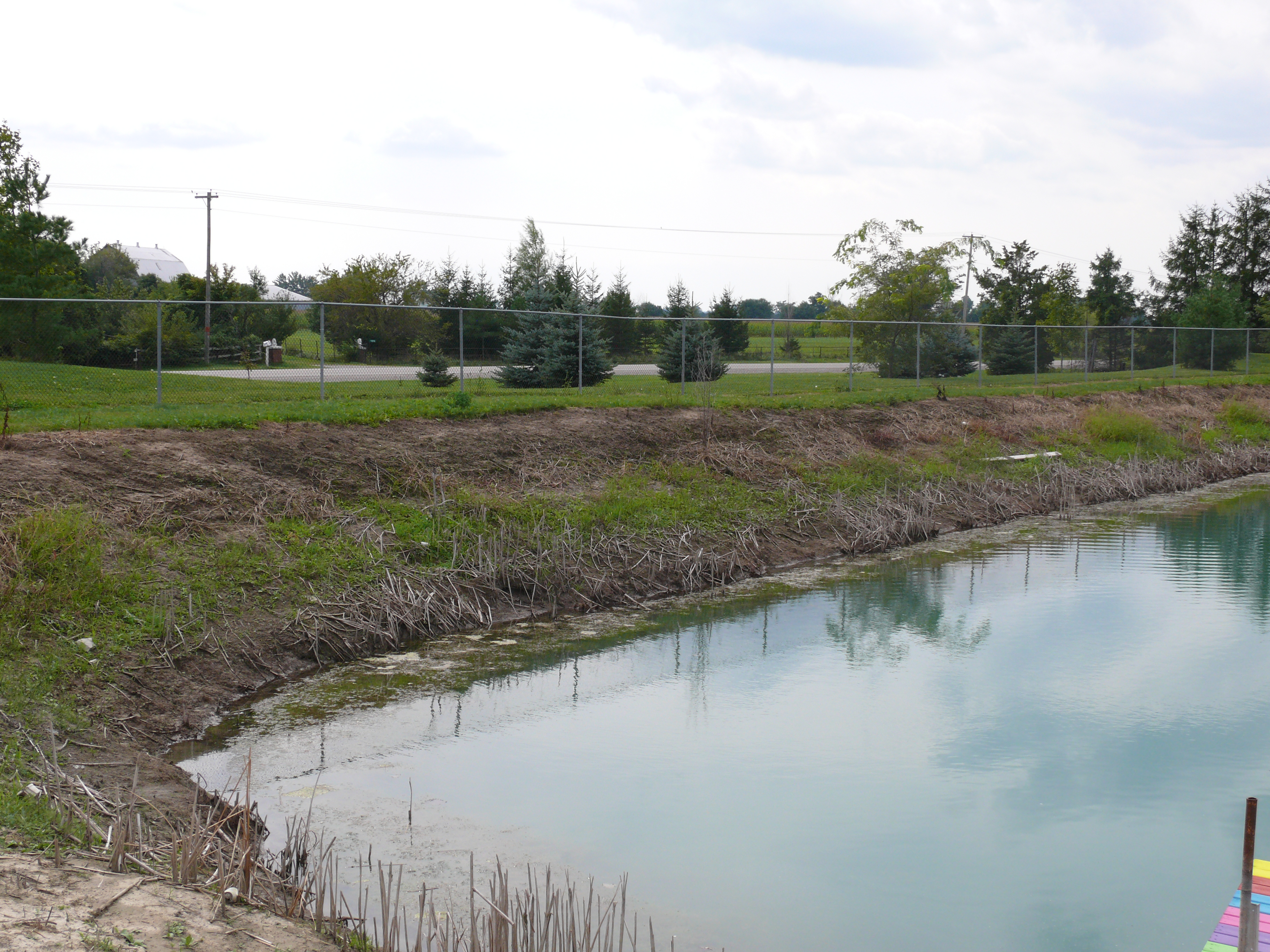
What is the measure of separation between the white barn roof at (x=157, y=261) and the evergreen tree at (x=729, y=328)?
6125 centimetres

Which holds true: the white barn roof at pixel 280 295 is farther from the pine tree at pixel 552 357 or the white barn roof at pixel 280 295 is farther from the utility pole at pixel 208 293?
the pine tree at pixel 552 357

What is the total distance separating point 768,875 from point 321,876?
2426 mm

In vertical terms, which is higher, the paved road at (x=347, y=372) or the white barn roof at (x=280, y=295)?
the white barn roof at (x=280, y=295)

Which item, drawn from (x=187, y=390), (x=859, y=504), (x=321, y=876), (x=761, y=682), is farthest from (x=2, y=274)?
(x=321, y=876)

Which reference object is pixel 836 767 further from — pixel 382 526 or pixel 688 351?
pixel 688 351

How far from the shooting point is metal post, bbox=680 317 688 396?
1952cm

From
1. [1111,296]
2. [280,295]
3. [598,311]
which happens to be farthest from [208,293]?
[1111,296]

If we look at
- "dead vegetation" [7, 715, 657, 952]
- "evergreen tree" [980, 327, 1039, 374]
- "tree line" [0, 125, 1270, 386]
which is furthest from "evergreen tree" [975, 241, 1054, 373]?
"dead vegetation" [7, 715, 657, 952]

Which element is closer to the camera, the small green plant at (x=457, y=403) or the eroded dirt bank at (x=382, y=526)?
the eroded dirt bank at (x=382, y=526)

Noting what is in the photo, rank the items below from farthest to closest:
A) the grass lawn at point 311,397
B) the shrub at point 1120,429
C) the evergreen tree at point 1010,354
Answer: the evergreen tree at point 1010,354, the shrub at point 1120,429, the grass lawn at point 311,397

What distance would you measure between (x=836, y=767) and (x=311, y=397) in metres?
11.9

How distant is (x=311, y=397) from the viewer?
55.6ft

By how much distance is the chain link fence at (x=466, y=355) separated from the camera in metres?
17.5

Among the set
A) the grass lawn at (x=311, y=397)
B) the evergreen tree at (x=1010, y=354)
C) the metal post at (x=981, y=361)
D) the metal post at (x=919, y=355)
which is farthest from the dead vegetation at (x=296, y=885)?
the evergreen tree at (x=1010, y=354)
